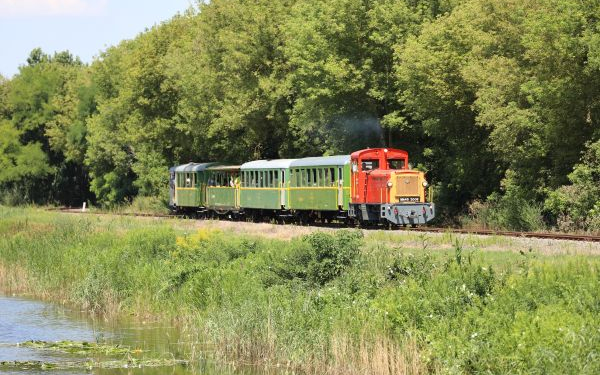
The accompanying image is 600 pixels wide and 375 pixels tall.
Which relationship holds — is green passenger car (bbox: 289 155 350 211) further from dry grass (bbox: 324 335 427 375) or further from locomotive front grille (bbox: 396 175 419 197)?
dry grass (bbox: 324 335 427 375)

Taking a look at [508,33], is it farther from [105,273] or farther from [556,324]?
[556,324]

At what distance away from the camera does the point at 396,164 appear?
44.2 meters

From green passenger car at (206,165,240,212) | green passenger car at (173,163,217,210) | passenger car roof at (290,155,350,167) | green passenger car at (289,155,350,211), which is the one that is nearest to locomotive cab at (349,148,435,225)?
green passenger car at (289,155,350,211)

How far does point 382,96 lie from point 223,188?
1049 cm

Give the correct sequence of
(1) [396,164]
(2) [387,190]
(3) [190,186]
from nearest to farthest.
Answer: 1. (2) [387,190]
2. (1) [396,164]
3. (3) [190,186]

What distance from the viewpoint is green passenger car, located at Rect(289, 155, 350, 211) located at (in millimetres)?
44375

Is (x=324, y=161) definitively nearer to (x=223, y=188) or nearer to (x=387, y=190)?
(x=387, y=190)

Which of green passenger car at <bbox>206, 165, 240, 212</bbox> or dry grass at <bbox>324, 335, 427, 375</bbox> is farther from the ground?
green passenger car at <bbox>206, 165, 240, 212</bbox>

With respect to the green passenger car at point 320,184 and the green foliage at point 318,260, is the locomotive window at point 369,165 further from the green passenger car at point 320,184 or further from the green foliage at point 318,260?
the green foliage at point 318,260

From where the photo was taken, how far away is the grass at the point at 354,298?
50.9ft

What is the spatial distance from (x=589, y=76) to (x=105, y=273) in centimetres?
1828

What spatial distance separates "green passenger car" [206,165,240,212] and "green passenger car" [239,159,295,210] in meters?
1.10

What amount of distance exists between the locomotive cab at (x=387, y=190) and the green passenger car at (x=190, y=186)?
61.9 feet

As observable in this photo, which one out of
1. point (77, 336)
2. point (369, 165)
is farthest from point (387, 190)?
point (77, 336)
